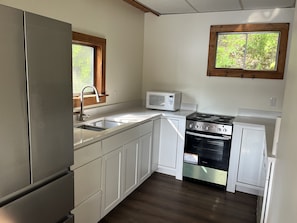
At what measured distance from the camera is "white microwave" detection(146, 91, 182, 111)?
3443mm

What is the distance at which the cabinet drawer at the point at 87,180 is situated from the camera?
74.5 inches

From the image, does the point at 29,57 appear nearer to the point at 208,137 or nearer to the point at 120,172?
the point at 120,172

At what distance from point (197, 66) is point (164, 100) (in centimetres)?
73

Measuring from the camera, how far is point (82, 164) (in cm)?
191

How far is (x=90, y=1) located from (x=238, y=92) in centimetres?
228

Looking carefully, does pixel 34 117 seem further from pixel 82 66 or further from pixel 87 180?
pixel 82 66

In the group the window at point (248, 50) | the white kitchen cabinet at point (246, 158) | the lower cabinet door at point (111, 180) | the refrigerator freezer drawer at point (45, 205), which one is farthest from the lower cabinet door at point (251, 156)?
the refrigerator freezer drawer at point (45, 205)

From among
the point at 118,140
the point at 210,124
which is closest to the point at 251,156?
the point at 210,124

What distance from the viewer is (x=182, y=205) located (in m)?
2.71

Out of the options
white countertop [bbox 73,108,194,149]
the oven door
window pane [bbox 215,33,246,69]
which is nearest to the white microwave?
white countertop [bbox 73,108,194,149]

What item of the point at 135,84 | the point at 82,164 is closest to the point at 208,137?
the point at 135,84

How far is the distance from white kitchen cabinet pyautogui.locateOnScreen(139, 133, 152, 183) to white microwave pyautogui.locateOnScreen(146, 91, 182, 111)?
0.60m

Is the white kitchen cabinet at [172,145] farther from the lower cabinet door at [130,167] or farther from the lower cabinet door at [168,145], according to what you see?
the lower cabinet door at [130,167]

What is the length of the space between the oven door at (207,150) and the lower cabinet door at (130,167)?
0.80 meters
